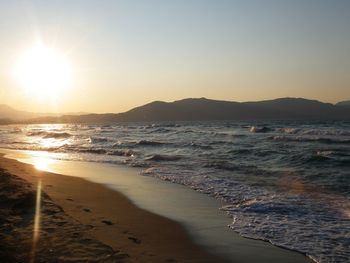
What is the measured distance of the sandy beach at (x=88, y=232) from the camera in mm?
6496

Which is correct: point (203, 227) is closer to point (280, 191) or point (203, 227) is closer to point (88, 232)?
point (88, 232)

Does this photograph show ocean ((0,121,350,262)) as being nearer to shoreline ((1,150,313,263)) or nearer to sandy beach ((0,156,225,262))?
shoreline ((1,150,313,263))

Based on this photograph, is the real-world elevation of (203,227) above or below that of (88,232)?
below

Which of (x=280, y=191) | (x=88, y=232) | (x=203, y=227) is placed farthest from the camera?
(x=280, y=191)

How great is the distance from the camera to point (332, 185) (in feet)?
48.5

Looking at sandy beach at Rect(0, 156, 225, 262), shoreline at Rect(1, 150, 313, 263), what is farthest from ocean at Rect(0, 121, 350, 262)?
sandy beach at Rect(0, 156, 225, 262)

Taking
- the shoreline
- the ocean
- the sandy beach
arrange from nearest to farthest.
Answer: the sandy beach, the shoreline, the ocean

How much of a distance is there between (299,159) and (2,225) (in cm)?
1741

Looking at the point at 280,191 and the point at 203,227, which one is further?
the point at 280,191

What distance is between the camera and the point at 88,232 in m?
7.83

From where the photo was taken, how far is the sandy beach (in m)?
6.50

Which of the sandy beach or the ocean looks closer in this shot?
the sandy beach

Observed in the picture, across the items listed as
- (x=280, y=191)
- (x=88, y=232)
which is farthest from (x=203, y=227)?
(x=280, y=191)

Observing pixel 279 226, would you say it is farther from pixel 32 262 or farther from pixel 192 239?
pixel 32 262
